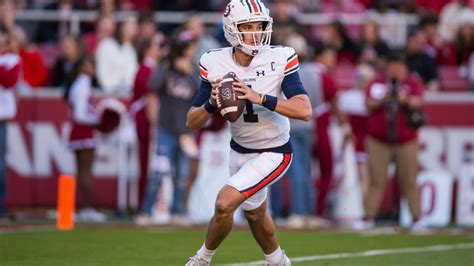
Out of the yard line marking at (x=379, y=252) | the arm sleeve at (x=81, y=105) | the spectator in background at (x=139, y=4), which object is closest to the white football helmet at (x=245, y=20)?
the yard line marking at (x=379, y=252)

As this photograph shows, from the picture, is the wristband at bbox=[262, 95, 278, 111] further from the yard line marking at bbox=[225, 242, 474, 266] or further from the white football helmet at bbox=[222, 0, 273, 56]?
the yard line marking at bbox=[225, 242, 474, 266]

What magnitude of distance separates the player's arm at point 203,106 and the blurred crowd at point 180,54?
19.6 ft

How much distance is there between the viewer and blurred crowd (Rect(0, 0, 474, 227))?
600 inches

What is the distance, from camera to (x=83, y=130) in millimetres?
16281

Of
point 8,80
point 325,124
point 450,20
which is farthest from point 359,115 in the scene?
point 8,80

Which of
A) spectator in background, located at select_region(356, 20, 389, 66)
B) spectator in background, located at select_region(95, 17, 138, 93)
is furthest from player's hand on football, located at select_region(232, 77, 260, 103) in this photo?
spectator in background, located at select_region(356, 20, 389, 66)

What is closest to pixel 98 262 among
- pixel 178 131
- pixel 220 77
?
pixel 220 77

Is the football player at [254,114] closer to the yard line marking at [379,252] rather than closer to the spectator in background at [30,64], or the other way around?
the yard line marking at [379,252]

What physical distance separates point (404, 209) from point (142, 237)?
4.53 metres

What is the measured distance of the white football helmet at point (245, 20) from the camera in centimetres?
905

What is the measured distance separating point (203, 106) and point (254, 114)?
0.47 metres

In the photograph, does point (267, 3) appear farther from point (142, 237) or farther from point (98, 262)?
point (98, 262)

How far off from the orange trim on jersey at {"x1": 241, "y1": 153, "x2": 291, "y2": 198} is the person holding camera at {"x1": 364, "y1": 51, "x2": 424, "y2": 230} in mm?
6214

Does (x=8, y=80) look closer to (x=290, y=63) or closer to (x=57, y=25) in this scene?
(x=57, y=25)
